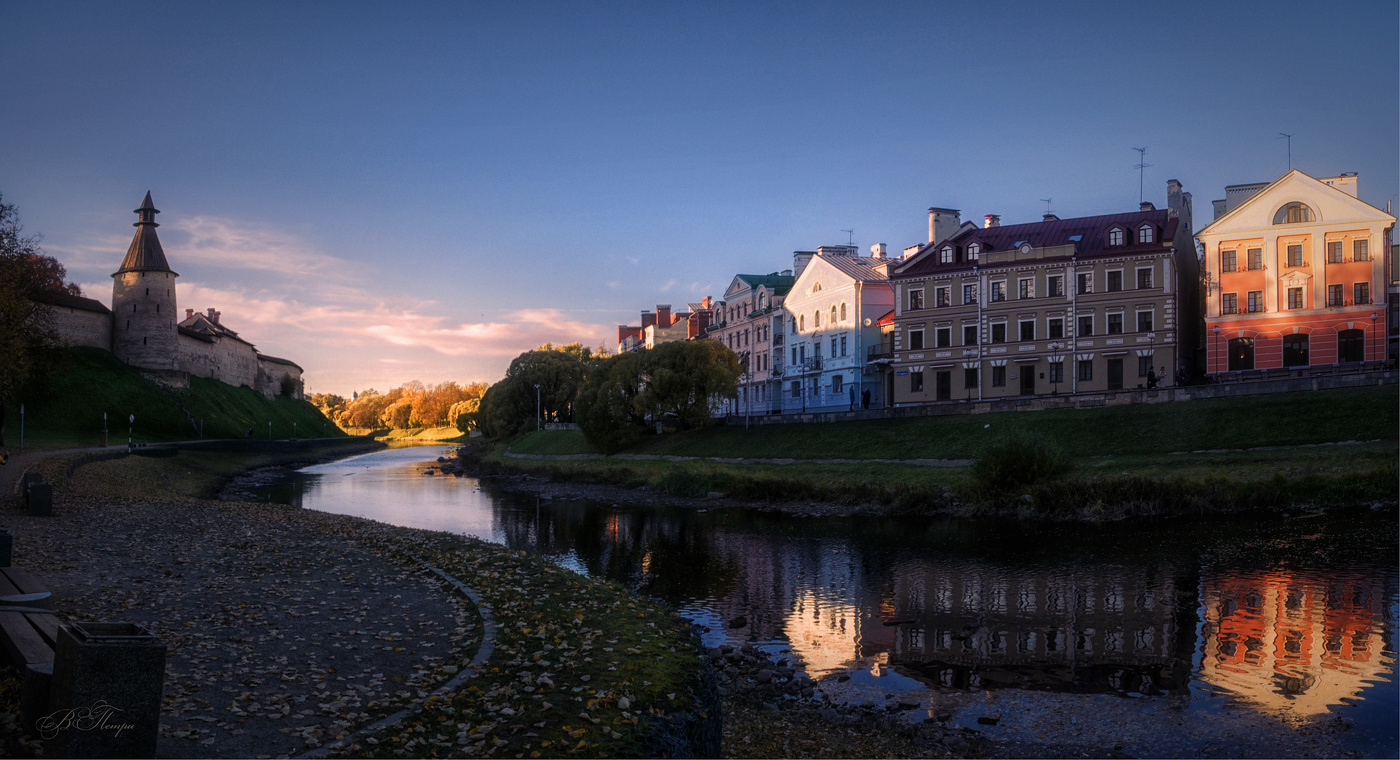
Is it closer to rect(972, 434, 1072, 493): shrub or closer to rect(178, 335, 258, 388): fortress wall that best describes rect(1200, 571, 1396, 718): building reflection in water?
rect(972, 434, 1072, 493): shrub

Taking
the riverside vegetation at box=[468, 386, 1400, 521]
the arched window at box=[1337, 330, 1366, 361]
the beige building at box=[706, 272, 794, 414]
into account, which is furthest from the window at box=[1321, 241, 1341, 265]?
the beige building at box=[706, 272, 794, 414]

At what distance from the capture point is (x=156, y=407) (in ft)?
313

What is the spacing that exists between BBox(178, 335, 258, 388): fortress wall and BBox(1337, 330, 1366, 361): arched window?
117m

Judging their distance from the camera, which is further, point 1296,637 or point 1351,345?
point 1351,345

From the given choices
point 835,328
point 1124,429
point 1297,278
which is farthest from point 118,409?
point 1297,278

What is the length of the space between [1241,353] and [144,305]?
11129 centimetres

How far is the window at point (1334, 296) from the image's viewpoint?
175ft

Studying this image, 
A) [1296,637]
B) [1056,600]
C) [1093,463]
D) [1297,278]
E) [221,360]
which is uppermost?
[1297,278]

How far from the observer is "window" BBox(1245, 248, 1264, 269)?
55.6 meters

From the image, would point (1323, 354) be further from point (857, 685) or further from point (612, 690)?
point (612, 690)

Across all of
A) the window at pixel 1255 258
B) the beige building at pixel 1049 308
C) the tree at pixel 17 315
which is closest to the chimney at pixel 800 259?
the beige building at pixel 1049 308

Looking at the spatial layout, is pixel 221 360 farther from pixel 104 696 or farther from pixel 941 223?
pixel 104 696

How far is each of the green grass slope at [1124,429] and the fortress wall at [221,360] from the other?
84151 millimetres

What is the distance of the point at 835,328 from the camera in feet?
244
